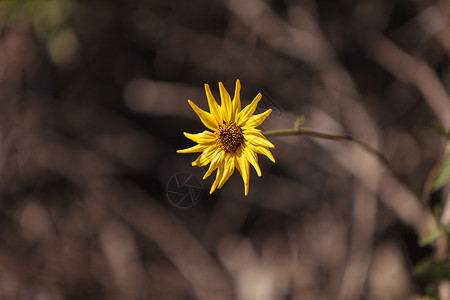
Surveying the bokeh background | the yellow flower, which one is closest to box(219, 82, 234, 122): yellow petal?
the yellow flower

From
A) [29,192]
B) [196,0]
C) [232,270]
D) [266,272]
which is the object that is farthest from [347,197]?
[29,192]

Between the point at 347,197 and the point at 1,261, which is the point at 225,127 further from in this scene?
the point at 1,261

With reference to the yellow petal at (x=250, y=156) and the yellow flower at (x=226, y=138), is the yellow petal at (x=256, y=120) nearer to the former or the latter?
the yellow flower at (x=226, y=138)

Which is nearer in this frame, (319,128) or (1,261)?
(319,128)

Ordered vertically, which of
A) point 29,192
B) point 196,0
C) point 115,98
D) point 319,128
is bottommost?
point 29,192

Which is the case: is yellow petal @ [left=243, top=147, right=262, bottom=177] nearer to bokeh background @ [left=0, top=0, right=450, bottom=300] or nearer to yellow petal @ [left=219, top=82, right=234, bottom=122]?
yellow petal @ [left=219, top=82, right=234, bottom=122]
